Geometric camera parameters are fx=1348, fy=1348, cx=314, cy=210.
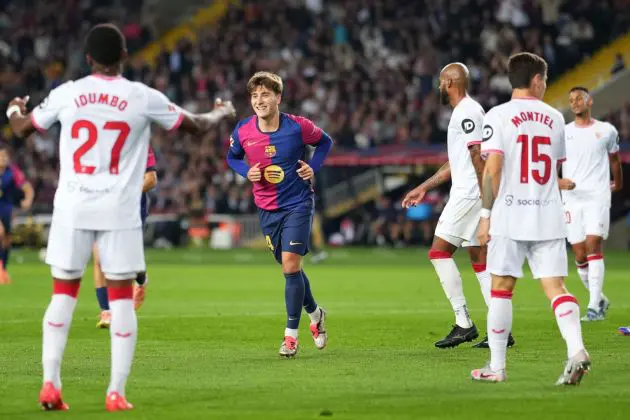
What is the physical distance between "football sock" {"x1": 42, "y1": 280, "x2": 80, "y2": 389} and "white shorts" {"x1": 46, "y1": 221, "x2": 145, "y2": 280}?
152mm

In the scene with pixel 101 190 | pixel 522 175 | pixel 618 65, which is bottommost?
pixel 101 190

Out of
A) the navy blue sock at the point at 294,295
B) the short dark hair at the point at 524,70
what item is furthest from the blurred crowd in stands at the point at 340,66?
the short dark hair at the point at 524,70

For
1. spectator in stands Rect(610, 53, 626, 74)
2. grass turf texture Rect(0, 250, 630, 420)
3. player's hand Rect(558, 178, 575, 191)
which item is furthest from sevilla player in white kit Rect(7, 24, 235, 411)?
spectator in stands Rect(610, 53, 626, 74)

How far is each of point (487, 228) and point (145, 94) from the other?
2.73 meters

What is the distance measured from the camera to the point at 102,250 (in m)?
8.91

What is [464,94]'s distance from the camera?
13258 millimetres

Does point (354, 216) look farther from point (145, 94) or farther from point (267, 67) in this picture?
point (145, 94)

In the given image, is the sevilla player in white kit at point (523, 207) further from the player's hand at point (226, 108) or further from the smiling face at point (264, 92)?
the smiling face at point (264, 92)

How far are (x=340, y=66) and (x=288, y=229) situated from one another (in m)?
30.9

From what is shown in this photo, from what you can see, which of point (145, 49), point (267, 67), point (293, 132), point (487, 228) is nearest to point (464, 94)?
point (293, 132)

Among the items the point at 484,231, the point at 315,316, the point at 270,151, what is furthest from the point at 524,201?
the point at 315,316

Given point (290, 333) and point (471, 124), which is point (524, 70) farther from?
point (290, 333)

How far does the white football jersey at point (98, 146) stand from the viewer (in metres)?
8.85

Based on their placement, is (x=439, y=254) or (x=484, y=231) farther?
(x=439, y=254)
